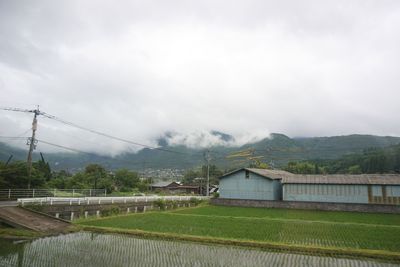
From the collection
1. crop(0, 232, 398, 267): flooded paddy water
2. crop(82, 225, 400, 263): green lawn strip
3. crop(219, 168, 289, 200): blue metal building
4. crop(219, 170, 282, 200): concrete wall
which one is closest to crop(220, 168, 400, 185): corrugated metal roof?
crop(219, 168, 289, 200): blue metal building

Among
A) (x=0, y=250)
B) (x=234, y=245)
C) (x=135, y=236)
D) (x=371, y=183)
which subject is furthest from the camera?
(x=371, y=183)

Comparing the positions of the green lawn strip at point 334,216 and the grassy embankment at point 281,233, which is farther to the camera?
the green lawn strip at point 334,216

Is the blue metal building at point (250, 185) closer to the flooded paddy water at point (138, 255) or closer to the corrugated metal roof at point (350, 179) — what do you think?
the corrugated metal roof at point (350, 179)

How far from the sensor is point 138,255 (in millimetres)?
14219

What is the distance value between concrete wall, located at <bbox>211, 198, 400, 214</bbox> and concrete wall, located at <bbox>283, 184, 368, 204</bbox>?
7.11 feet

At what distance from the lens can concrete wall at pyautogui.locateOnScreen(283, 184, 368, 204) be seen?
34969 mm

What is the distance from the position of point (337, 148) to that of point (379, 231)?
18841 centimetres

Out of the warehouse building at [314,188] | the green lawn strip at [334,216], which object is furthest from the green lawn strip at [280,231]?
the warehouse building at [314,188]

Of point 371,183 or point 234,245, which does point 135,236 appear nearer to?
point 234,245

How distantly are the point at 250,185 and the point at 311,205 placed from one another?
8670mm

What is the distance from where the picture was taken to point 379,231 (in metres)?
19.6

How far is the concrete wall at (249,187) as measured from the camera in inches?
1588

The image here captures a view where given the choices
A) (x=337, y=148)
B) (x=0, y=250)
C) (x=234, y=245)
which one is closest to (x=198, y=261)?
(x=234, y=245)

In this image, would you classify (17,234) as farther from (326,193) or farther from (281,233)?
(326,193)
